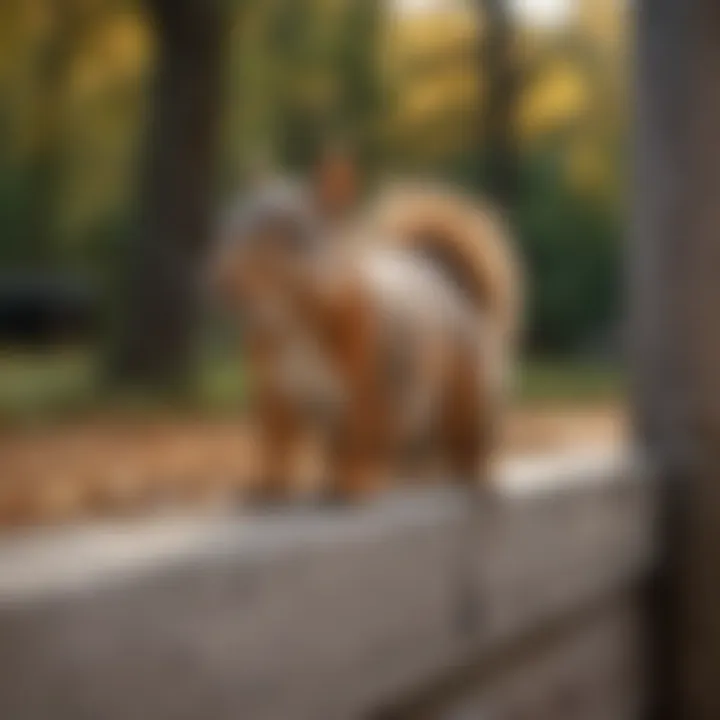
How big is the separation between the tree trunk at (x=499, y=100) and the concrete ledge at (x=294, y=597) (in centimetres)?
23

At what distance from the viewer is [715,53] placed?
133 centimetres

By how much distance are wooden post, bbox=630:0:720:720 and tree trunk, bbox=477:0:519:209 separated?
0.20 meters

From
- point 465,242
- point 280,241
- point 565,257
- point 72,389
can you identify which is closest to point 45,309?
point 72,389

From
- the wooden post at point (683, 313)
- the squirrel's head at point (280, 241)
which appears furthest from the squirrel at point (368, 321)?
the wooden post at point (683, 313)

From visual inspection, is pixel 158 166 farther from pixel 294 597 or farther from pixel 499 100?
pixel 499 100

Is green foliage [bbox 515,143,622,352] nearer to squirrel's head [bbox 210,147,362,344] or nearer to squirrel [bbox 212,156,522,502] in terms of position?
squirrel [bbox 212,156,522,502]

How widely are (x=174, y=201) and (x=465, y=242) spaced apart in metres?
0.34

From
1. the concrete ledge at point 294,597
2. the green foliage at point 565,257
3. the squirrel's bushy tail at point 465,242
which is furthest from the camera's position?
the green foliage at point 565,257

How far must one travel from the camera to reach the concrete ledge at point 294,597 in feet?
2.42

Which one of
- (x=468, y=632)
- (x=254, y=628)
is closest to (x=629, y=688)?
(x=468, y=632)

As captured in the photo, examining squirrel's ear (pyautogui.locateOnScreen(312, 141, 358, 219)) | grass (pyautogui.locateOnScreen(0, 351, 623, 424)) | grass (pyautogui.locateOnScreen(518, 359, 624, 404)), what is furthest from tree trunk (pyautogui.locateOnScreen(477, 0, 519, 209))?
grass (pyautogui.locateOnScreen(0, 351, 623, 424))

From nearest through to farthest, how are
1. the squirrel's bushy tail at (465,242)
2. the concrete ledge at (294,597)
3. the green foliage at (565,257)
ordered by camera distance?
the concrete ledge at (294,597) → the squirrel's bushy tail at (465,242) → the green foliage at (565,257)

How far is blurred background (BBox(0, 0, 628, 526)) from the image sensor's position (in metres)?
0.75

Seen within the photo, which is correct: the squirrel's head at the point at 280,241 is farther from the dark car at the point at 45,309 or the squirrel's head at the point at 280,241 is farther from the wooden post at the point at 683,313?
the wooden post at the point at 683,313
